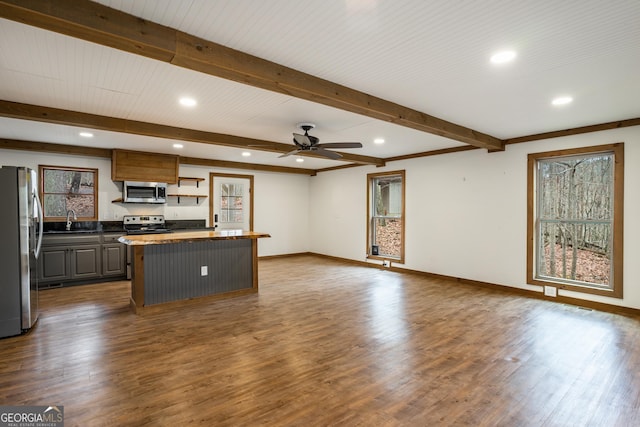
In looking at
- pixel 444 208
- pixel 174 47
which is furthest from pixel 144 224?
pixel 444 208

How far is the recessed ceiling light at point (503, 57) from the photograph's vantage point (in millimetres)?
2340

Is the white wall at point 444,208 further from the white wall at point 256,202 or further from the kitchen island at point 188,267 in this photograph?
the kitchen island at point 188,267

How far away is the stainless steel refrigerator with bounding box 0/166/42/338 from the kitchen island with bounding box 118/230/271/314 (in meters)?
0.93

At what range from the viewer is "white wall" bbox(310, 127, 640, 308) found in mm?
4055

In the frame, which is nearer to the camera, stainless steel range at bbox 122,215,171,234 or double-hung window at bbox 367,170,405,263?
stainless steel range at bbox 122,215,171,234

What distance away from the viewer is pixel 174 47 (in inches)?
81.4

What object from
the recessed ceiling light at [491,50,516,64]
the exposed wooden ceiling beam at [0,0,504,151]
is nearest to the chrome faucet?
the exposed wooden ceiling beam at [0,0,504,151]

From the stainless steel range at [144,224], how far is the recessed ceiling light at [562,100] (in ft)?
20.6

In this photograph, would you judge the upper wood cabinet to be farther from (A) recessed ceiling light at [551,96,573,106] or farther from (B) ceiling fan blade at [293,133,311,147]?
(A) recessed ceiling light at [551,96,573,106]

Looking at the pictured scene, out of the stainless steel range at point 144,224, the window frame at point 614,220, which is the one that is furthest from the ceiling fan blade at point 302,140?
the stainless steel range at point 144,224

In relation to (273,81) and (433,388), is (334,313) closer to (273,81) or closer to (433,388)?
(433,388)

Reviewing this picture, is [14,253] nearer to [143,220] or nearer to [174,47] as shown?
[174,47]

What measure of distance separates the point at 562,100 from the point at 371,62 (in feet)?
7.28

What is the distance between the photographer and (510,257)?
16.9 ft
